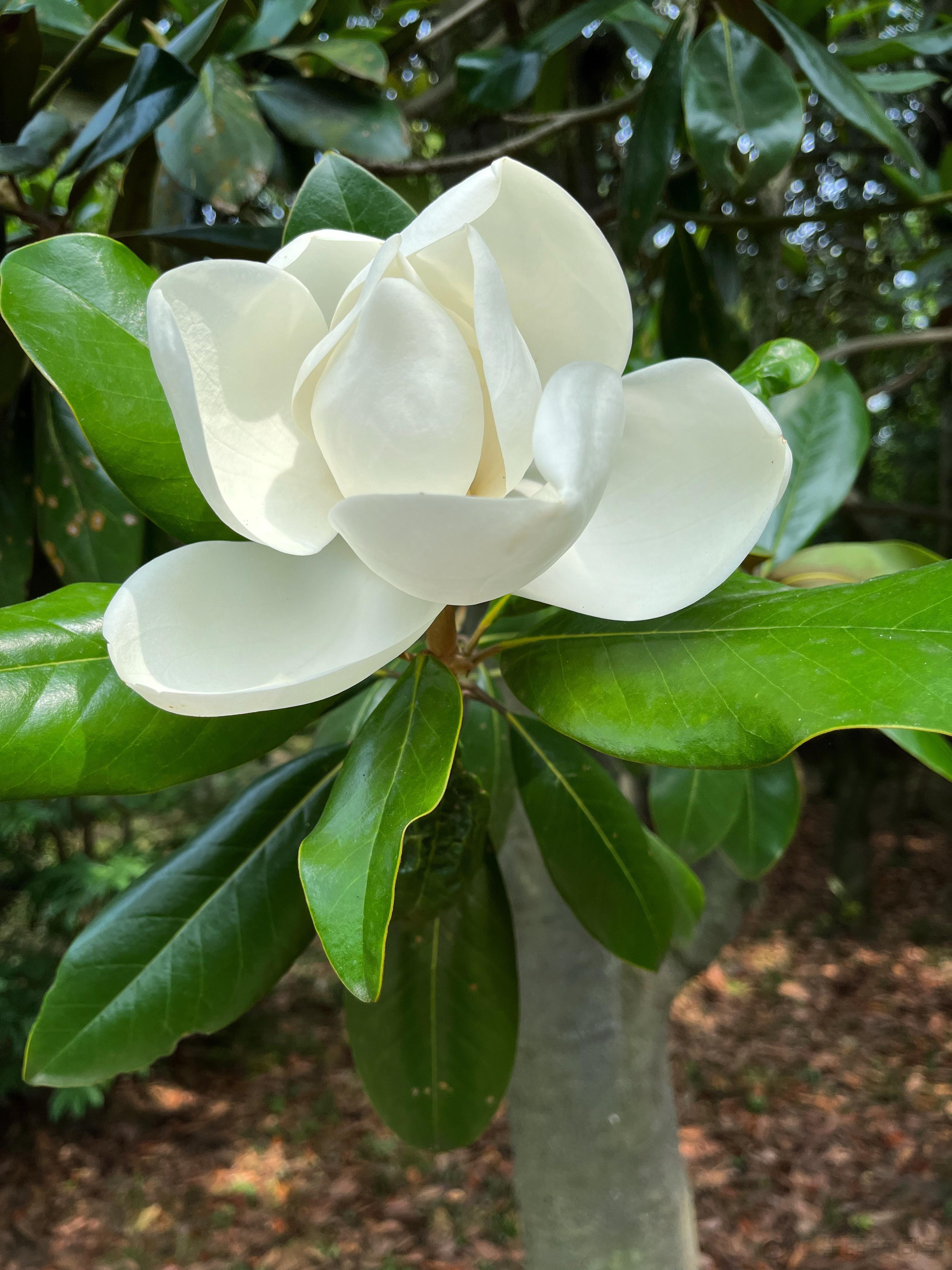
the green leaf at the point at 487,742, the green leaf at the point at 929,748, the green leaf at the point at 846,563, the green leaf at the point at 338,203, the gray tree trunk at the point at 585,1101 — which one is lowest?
the gray tree trunk at the point at 585,1101

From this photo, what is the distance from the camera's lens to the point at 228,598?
533 millimetres

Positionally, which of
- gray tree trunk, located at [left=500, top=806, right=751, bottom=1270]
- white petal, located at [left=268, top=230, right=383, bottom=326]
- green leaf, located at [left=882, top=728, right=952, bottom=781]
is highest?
white petal, located at [left=268, top=230, right=383, bottom=326]

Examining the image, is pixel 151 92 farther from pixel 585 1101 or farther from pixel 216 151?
pixel 585 1101

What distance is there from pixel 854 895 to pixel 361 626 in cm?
455

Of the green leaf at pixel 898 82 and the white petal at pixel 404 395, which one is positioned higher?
the green leaf at pixel 898 82

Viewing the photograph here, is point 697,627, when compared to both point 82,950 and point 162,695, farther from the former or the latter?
point 82,950

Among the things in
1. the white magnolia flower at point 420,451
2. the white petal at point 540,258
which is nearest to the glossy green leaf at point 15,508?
the white magnolia flower at point 420,451

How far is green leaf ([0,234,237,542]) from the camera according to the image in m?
0.58

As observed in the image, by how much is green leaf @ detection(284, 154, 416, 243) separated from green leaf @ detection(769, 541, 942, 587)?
608mm

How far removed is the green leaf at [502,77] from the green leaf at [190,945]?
1.01 m

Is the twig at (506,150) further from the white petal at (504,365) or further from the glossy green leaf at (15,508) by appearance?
the white petal at (504,365)

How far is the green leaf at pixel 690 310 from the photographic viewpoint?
1.31 meters

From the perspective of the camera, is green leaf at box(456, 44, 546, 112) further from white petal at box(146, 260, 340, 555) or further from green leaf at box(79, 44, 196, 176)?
white petal at box(146, 260, 340, 555)

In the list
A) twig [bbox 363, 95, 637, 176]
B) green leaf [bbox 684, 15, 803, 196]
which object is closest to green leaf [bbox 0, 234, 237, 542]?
twig [bbox 363, 95, 637, 176]
